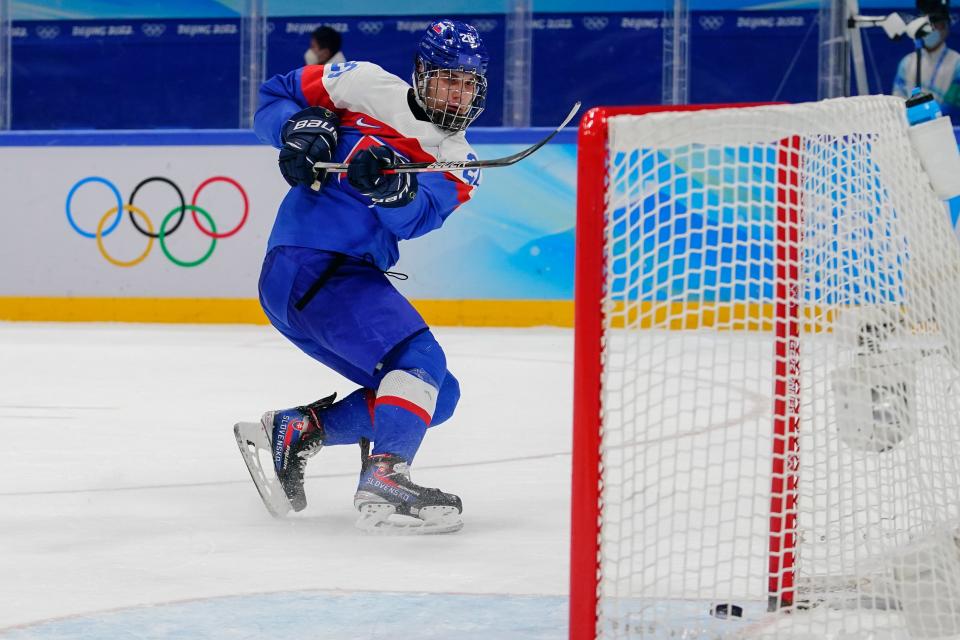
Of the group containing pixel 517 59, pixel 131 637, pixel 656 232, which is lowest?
pixel 131 637

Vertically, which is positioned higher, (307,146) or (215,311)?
(307,146)

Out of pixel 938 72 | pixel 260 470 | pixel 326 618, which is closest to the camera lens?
pixel 326 618

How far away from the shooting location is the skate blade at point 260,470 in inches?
93.9

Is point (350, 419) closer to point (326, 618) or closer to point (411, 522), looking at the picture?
point (411, 522)

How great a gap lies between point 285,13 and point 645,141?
6166 mm

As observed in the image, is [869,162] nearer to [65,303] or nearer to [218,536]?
[218,536]

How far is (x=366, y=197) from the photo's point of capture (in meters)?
2.36

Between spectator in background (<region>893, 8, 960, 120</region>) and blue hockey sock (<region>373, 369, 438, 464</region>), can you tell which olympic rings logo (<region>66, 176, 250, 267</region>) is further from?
blue hockey sock (<region>373, 369, 438, 464</region>)

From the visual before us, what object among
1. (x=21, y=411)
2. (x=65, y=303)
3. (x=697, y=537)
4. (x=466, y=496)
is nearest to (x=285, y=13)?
(x=65, y=303)

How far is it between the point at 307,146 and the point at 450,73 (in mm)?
265

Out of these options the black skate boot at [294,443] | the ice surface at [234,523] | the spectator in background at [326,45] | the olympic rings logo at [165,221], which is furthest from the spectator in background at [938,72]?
the black skate boot at [294,443]

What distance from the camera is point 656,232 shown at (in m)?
1.61

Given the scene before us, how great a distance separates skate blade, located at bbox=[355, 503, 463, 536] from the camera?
7.26 ft

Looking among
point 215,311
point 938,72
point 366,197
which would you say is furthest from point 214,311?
point 366,197
